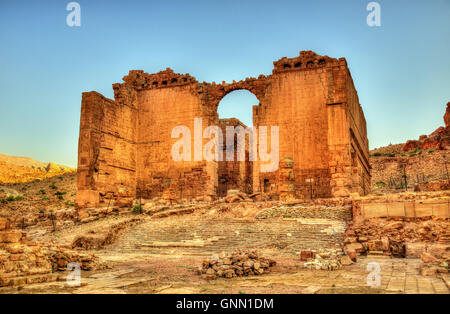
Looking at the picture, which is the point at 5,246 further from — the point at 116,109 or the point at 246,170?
the point at 246,170

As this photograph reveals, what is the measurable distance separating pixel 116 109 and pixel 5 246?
16.2 m

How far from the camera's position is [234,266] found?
27.5 feet

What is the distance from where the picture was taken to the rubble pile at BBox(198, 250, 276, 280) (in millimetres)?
8172

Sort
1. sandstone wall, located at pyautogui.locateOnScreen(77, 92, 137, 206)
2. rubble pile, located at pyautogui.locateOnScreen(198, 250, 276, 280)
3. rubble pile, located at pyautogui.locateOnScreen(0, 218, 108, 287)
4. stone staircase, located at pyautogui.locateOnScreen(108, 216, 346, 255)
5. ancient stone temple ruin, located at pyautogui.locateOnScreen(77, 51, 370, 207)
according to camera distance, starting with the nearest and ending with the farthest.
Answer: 1. rubble pile, located at pyautogui.locateOnScreen(0, 218, 108, 287)
2. rubble pile, located at pyautogui.locateOnScreen(198, 250, 276, 280)
3. stone staircase, located at pyautogui.locateOnScreen(108, 216, 346, 255)
4. ancient stone temple ruin, located at pyautogui.locateOnScreen(77, 51, 370, 207)
5. sandstone wall, located at pyautogui.locateOnScreen(77, 92, 137, 206)

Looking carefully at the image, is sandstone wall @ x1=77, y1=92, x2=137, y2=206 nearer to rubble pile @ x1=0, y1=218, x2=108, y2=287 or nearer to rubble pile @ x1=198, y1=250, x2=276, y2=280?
rubble pile @ x1=0, y1=218, x2=108, y2=287

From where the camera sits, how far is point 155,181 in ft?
77.6

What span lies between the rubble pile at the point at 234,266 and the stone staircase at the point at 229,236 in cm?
337

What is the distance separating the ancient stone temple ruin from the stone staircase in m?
4.66

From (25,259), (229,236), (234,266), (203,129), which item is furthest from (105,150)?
(234,266)

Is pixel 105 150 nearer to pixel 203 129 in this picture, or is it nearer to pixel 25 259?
pixel 203 129

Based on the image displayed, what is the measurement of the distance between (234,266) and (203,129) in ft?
49.8

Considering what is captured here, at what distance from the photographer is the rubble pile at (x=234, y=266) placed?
8.17 metres

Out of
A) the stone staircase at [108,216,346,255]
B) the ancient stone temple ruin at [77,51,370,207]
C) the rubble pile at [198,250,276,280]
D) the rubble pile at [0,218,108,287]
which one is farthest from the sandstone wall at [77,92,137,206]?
the rubble pile at [198,250,276,280]

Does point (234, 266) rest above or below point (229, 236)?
below
